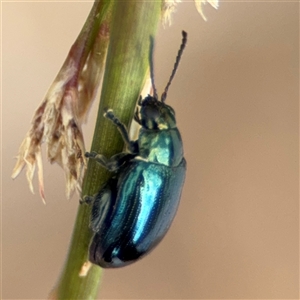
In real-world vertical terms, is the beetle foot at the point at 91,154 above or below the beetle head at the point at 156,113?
below

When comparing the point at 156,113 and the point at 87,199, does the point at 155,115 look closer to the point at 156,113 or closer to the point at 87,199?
the point at 156,113

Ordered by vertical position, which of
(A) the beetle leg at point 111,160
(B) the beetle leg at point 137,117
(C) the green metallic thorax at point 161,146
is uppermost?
(B) the beetle leg at point 137,117

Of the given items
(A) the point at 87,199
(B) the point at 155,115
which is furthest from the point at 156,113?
(A) the point at 87,199

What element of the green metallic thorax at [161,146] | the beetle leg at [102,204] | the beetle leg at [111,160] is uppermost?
the green metallic thorax at [161,146]

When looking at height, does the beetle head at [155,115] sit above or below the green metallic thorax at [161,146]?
above

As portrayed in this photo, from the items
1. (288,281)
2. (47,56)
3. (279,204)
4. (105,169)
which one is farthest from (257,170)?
(105,169)
